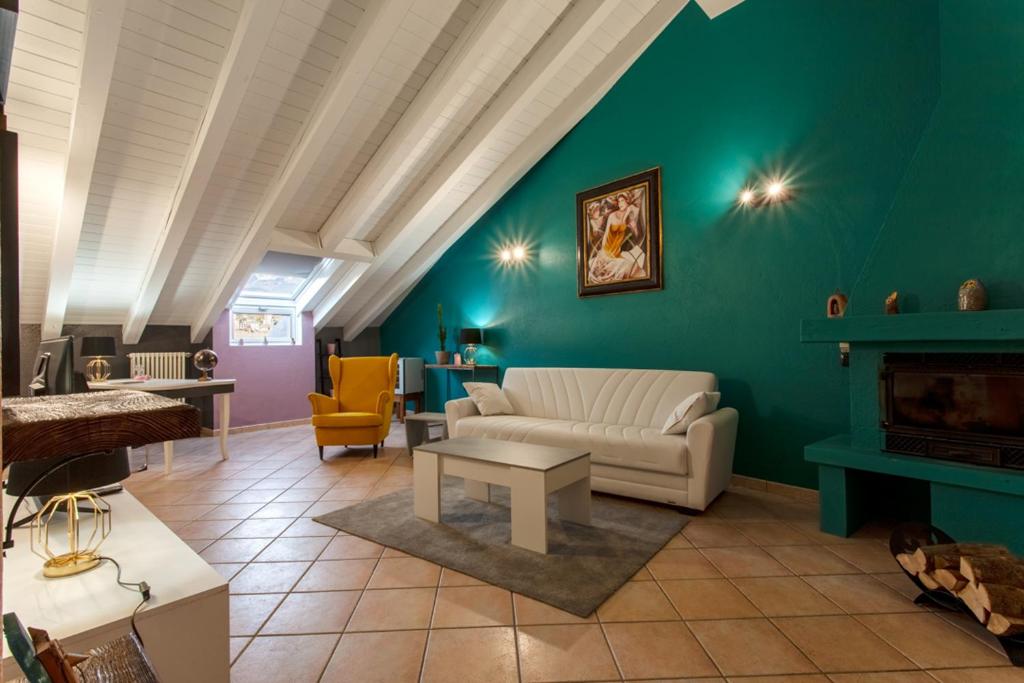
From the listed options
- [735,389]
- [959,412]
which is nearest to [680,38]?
[735,389]

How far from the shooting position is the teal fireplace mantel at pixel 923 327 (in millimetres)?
2178

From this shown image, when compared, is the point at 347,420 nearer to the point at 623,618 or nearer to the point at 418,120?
the point at 418,120

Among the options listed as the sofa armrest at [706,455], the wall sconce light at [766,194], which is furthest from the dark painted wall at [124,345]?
the wall sconce light at [766,194]

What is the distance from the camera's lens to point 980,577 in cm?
182

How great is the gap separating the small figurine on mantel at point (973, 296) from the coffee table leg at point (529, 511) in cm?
219

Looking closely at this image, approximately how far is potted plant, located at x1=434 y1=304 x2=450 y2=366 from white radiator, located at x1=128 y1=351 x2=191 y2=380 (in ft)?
9.58

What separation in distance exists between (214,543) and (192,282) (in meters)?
3.40

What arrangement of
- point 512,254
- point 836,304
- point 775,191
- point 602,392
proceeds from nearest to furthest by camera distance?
point 836,304, point 775,191, point 602,392, point 512,254

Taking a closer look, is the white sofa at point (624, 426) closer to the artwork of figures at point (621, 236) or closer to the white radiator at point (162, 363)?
the artwork of figures at point (621, 236)

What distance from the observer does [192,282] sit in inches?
201

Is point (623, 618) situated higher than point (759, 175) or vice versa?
point (759, 175)

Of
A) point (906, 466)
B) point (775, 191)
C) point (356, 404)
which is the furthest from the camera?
point (356, 404)

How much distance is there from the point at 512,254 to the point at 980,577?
173 inches

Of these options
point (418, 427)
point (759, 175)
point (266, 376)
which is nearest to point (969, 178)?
point (759, 175)
